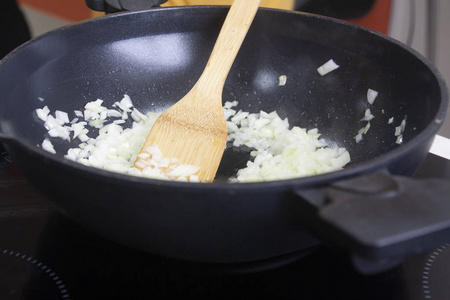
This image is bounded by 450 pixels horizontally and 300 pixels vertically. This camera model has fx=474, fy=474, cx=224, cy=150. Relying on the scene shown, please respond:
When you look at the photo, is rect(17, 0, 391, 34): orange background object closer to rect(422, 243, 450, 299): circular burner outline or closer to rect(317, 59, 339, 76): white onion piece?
rect(317, 59, 339, 76): white onion piece

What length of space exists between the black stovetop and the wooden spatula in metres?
0.21

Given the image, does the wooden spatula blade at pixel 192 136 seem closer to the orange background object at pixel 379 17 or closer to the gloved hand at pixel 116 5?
the gloved hand at pixel 116 5

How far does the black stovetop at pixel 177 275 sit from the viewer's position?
0.61 metres

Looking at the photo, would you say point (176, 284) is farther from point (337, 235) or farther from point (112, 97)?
point (112, 97)

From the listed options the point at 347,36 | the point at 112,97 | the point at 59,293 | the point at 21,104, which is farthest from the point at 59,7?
the point at 59,293

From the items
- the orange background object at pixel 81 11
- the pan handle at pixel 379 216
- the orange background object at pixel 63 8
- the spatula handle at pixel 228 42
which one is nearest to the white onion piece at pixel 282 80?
the spatula handle at pixel 228 42

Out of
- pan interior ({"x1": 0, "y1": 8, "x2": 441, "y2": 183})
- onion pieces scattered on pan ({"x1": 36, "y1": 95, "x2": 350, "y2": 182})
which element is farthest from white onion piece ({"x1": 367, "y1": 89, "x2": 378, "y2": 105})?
onion pieces scattered on pan ({"x1": 36, "y1": 95, "x2": 350, "y2": 182})

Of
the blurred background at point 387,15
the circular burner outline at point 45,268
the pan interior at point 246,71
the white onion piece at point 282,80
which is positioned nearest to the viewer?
the circular burner outline at point 45,268

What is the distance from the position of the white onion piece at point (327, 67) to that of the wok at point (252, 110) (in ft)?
0.03

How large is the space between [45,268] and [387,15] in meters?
1.39

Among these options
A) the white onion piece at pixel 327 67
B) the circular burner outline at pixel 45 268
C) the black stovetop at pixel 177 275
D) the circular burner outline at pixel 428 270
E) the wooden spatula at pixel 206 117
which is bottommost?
the circular burner outline at pixel 45 268

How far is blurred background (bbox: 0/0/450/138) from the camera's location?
1558 millimetres

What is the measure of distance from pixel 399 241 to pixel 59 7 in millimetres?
1606

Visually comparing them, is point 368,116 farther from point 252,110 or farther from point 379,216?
point 379,216
